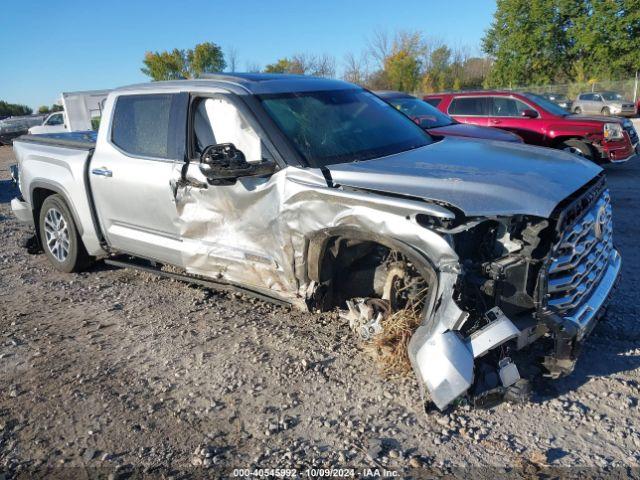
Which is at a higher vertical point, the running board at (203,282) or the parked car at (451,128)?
the parked car at (451,128)

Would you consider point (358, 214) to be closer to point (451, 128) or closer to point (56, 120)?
point (451, 128)

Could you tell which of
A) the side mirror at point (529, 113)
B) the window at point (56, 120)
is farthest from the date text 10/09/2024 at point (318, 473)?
the window at point (56, 120)

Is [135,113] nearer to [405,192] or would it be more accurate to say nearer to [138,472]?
[405,192]

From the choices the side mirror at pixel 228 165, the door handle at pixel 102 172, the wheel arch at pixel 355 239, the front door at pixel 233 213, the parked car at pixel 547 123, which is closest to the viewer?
the wheel arch at pixel 355 239

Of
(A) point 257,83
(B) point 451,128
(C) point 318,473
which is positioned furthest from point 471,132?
(C) point 318,473

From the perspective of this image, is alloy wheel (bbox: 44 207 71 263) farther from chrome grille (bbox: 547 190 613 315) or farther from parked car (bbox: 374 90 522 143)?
chrome grille (bbox: 547 190 613 315)

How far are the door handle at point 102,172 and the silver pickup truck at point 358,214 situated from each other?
18 millimetres

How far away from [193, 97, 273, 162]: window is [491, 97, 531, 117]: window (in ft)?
27.8

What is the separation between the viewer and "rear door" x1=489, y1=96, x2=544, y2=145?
34.8 ft

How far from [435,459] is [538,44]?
47.5m

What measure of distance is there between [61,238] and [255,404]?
360cm

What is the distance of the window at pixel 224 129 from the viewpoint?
12.8ft

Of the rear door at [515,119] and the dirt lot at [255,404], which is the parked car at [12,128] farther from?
the dirt lot at [255,404]

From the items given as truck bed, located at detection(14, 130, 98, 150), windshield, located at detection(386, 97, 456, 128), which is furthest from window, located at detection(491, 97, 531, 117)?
truck bed, located at detection(14, 130, 98, 150)
